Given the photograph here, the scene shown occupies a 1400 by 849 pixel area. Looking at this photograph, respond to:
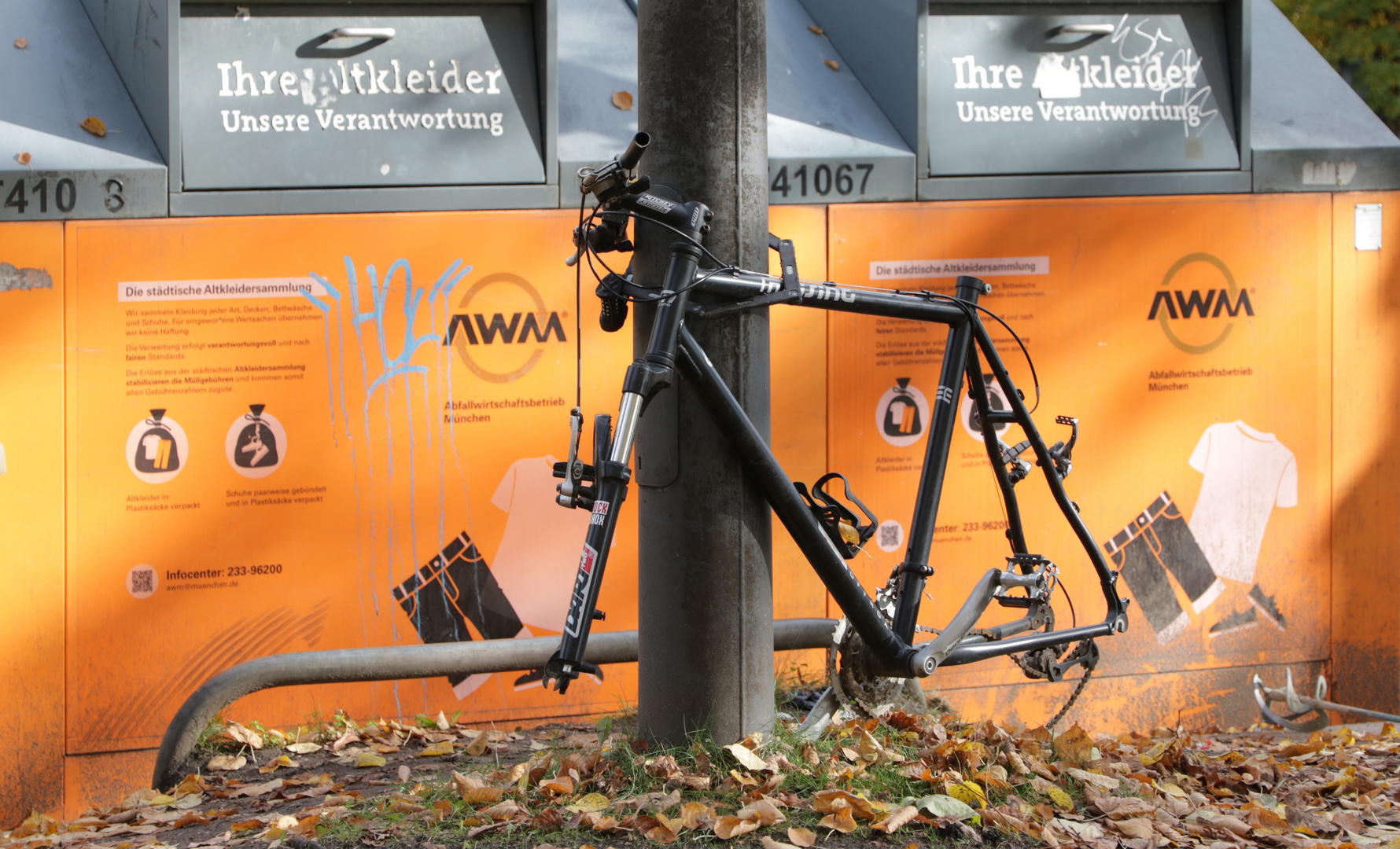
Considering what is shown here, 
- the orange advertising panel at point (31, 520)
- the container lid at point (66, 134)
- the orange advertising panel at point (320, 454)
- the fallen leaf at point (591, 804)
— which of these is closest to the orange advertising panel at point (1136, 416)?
the orange advertising panel at point (320, 454)

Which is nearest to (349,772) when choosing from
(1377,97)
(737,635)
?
(737,635)

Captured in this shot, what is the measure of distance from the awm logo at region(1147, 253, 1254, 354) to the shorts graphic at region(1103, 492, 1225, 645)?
0.68 m

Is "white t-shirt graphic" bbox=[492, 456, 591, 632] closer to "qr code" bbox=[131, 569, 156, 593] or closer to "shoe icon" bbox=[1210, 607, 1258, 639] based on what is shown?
"qr code" bbox=[131, 569, 156, 593]

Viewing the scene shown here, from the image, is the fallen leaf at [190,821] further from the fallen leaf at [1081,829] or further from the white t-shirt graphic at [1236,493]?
the white t-shirt graphic at [1236,493]

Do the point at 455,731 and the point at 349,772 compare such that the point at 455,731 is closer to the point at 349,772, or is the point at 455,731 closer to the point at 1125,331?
the point at 349,772

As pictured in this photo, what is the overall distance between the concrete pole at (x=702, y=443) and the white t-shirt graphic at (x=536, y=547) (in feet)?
5.20

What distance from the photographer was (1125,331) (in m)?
4.49

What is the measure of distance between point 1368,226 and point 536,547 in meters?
3.81

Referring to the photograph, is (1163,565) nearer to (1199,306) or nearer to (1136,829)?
(1199,306)

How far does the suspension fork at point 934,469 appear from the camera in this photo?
274 cm

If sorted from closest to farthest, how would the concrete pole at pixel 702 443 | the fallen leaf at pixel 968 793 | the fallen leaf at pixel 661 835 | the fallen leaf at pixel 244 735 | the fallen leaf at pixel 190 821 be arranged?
the fallen leaf at pixel 661 835 < the fallen leaf at pixel 968 793 < the concrete pole at pixel 702 443 < the fallen leaf at pixel 190 821 < the fallen leaf at pixel 244 735

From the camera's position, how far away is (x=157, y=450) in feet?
12.8

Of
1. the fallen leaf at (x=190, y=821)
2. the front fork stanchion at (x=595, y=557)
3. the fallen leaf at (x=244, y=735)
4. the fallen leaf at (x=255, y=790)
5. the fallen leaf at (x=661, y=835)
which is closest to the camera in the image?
the front fork stanchion at (x=595, y=557)

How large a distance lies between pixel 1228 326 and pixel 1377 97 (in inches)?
281
